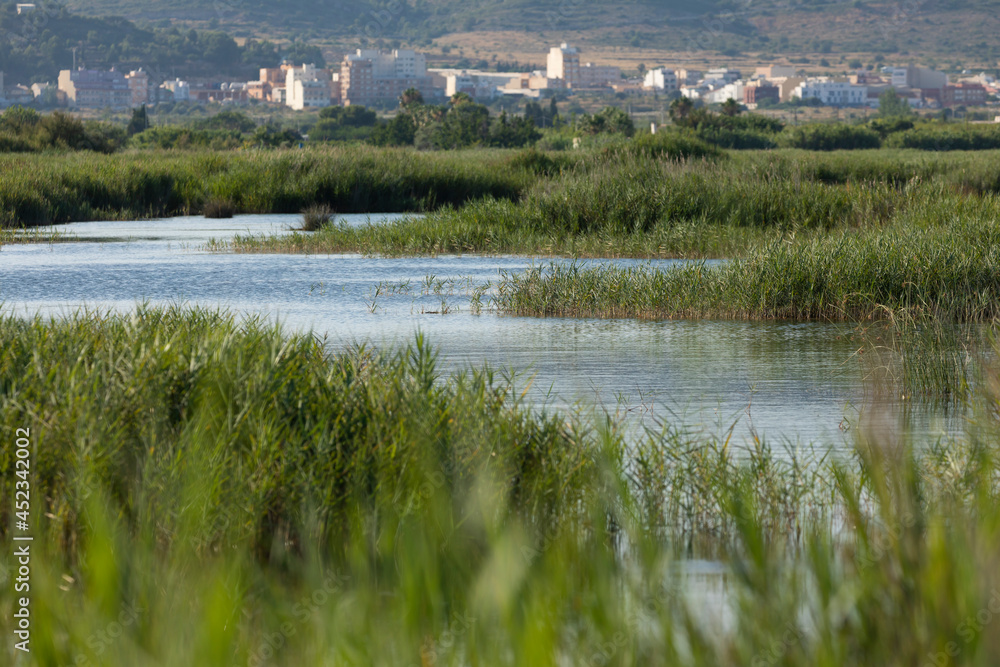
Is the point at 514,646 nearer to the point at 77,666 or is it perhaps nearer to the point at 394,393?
the point at 77,666

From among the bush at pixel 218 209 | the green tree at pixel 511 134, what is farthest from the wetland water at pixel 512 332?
the green tree at pixel 511 134

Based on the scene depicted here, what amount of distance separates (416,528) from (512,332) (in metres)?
7.84

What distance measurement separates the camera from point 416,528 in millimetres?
4180

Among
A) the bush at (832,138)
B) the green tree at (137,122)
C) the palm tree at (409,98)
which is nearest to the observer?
the bush at (832,138)

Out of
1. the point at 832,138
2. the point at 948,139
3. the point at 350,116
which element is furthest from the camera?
the point at 350,116

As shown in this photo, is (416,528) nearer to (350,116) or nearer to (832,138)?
(832,138)

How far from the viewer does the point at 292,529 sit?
501 cm

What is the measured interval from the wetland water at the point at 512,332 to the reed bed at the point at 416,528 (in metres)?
0.97

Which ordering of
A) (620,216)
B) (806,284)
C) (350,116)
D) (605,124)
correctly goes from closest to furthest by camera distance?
(806,284)
(620,216)
(605,124)
(350,116)

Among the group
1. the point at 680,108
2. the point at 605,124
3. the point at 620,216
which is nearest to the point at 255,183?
the point at 620,216

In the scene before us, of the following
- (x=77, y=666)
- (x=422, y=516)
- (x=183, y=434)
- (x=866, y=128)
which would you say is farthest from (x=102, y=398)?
(x=866, y=128)

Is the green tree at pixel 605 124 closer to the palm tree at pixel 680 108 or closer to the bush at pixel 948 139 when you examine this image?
the palm tree at pixel 680 108

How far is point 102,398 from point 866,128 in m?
90.1

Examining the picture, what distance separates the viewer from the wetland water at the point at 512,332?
8195mm
